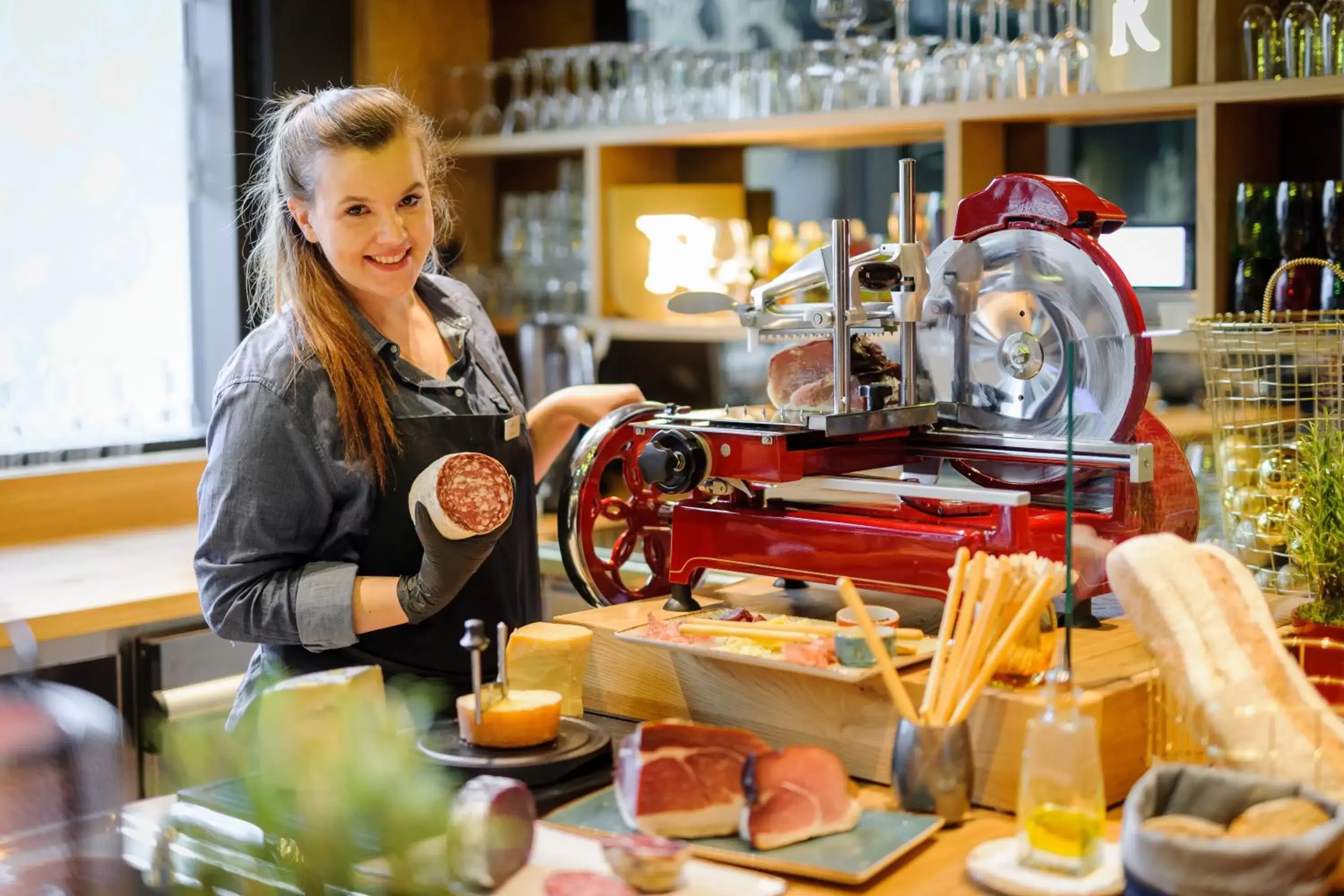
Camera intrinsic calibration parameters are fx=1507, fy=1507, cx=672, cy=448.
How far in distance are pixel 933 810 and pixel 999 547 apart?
33cm

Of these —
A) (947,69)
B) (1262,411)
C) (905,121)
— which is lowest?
(1262,411)

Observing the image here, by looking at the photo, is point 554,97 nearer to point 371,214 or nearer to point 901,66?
point 901,66

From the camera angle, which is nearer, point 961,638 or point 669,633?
point 961,638

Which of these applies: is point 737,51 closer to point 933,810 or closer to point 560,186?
point 560,186

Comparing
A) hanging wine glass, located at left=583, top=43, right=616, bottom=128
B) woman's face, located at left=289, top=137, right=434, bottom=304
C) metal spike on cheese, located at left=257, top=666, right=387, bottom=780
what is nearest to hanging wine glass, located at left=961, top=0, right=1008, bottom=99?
hanging wine glass, located at left=583, top=43, right=616, bottom=128

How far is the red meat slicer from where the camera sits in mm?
1607

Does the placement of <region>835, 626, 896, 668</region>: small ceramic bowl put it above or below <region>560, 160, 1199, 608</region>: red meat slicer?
below

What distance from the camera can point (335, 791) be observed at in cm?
120

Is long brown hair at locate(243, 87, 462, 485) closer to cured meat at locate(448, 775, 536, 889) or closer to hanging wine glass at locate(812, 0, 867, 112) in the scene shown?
cured meat at locate(448, 775, 536, 889)

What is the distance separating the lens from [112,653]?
9.10 feet

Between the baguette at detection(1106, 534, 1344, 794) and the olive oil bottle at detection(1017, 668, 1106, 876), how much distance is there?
0.13 metres

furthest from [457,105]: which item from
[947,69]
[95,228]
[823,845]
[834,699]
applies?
[823,845]

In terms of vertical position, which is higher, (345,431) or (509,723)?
(345,431)

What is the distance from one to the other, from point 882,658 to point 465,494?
1.71ft
